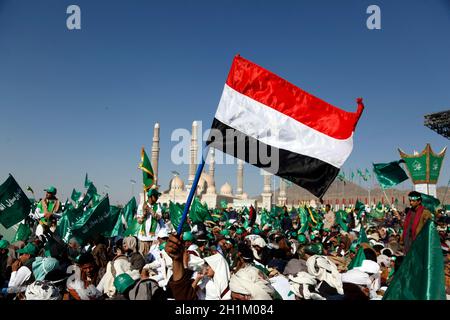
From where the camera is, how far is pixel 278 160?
3.71 meters

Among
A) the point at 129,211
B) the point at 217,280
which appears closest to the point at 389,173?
the point at 129,211

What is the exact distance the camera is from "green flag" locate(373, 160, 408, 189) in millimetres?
9797

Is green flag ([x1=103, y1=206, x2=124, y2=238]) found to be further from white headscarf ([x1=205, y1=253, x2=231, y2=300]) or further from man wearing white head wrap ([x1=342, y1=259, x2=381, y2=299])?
man wearing white head wrap ([x1=342, y1=259, x2=381, y2=299])

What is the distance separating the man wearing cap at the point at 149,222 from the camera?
6594 millimetres

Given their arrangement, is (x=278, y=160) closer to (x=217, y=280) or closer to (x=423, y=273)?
(x=217, y=280)

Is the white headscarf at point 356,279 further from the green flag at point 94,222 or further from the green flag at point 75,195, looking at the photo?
the green flag at point 75,195

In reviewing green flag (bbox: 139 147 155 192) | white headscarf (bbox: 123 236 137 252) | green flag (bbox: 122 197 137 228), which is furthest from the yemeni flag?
green flag (bbox: 122 197 137 228)

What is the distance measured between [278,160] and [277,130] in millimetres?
313

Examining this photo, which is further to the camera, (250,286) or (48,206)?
(48,206)
